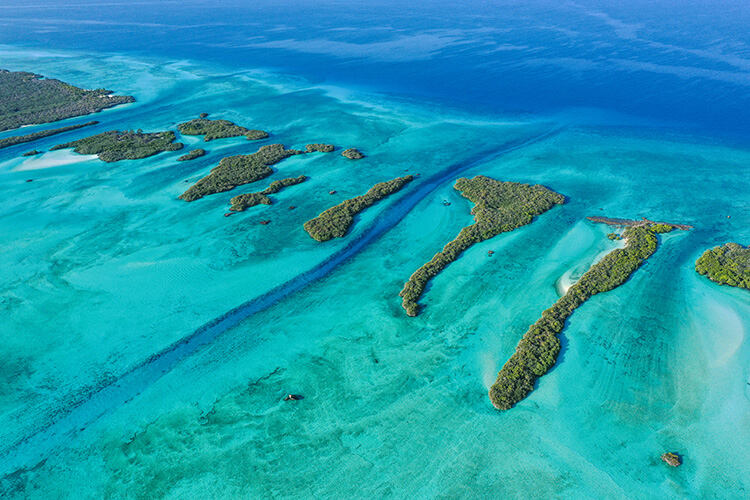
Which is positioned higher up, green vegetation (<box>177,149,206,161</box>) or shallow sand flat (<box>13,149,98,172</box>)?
green vegetation (<box>177,149,206,161</box>)

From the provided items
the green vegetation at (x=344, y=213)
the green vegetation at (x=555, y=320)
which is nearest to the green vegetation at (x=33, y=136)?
the green vegetation at (x=344, y=213)

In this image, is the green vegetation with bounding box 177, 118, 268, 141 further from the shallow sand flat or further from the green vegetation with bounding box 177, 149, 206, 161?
the shallow sand flat

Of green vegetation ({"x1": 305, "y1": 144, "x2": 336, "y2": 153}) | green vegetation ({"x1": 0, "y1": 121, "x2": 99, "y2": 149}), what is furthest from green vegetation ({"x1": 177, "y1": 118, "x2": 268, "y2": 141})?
green vegetation ({"x1": 0, "y1": 121, "x2": 99, "y2": 149})

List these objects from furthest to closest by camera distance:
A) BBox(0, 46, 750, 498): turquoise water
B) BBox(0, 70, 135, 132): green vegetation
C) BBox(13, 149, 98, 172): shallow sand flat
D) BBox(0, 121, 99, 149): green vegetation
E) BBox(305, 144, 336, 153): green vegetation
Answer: BBox(0, 70, 135, 132): green vegetation < BBox(0, 121, 99, 149): green vegetation < BBox(305, 144, 336, 153): green vegetation < BBox(13, 149, 98, 172): shallow sand flat < BBox(0, 46, 750, 498): turquoise water

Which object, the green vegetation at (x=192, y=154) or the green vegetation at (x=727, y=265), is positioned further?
the green vegetation at (x=192, y=154)

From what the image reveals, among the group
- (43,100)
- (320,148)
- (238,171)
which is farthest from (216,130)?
(43,100)

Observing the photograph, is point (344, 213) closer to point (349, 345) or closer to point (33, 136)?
point (349, 345)

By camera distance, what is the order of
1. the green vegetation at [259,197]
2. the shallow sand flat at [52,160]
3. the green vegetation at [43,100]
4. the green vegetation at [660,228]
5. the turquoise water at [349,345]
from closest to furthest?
the turquoise water at [349,345]
the green vegetation at [660,228]
the green vegetation at [259,197]
the shallow sand flat at [52,160]
the green vegetation at [43,100]

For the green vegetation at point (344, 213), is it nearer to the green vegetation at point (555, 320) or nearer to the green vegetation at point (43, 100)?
the green vegetation at point (555, 320)
